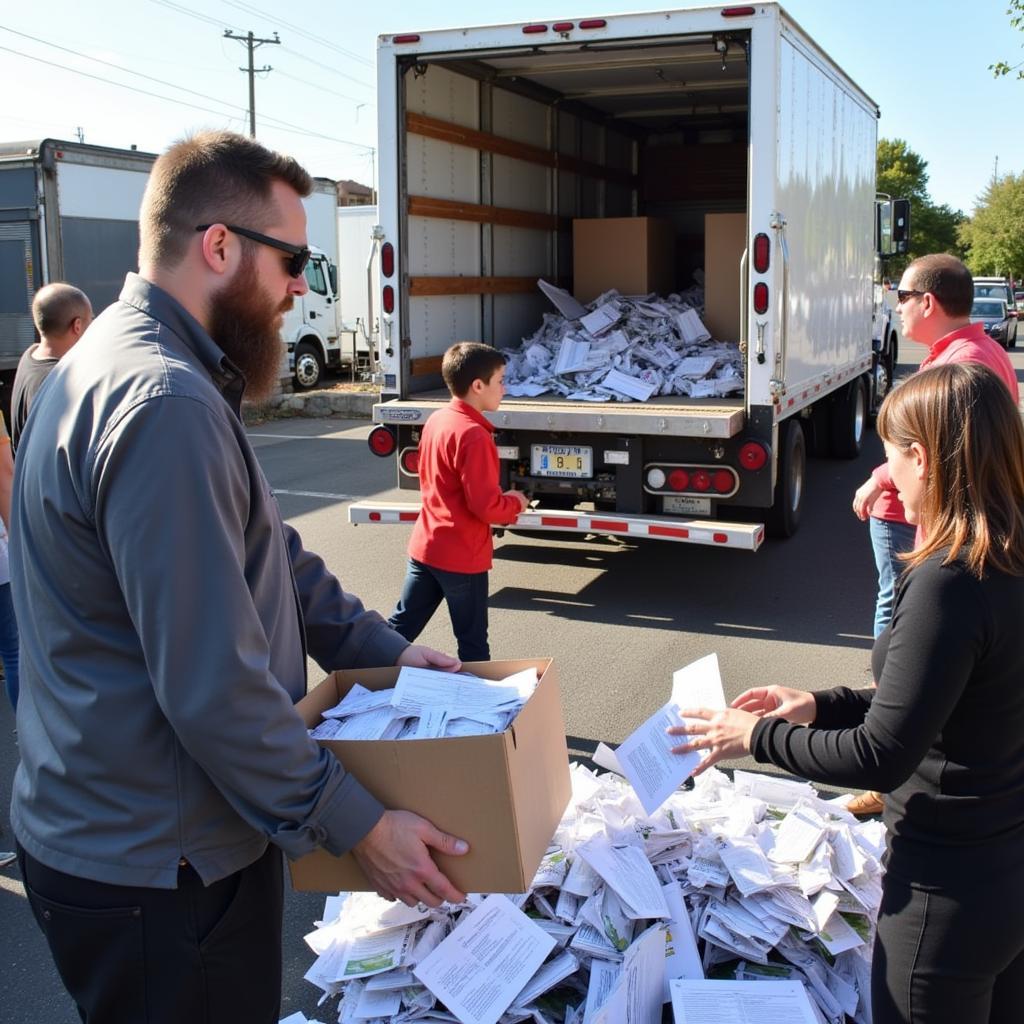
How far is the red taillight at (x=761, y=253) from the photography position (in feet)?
20.8

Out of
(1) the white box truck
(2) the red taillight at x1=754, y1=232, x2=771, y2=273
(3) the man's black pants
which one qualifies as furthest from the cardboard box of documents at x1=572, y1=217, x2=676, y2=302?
(3) the man's black pants

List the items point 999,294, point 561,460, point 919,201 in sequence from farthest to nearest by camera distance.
A: 1. point 919,201
2. point 999,294
3. point 561,460

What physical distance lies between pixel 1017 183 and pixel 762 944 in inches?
2897

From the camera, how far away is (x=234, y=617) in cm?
166

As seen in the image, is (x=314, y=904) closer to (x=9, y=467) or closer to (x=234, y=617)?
(x=9, y=467)

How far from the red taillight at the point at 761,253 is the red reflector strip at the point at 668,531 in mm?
1520

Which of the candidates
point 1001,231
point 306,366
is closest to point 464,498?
point 306,366

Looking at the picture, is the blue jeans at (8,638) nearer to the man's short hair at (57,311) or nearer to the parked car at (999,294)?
the man's short hair at (57,311)

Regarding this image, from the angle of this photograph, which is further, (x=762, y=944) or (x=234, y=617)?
(x=762, y=944)

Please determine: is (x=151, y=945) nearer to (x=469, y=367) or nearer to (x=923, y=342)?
(x=469, y=367)

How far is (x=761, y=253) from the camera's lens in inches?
249

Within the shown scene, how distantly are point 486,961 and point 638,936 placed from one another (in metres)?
0.38

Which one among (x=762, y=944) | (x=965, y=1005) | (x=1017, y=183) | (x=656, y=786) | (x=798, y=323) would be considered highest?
(x=1017, y=183)

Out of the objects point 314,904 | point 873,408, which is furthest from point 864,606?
point 873,408
